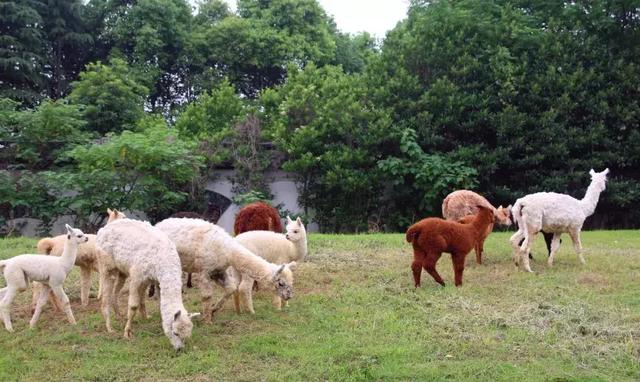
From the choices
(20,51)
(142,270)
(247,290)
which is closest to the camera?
(142,270)

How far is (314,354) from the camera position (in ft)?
19.4

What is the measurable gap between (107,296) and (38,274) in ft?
2.43

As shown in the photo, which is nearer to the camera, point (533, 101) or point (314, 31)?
point (533, 101)

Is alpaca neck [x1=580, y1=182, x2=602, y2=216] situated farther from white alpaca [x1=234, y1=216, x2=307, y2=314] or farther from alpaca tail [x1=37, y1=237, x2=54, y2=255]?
alpaca tail [x1=37, y1=237, x2=54, y2=255]

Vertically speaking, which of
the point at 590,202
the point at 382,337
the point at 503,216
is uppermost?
the point at 590,202

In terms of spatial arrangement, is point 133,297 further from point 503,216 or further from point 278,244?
point 503,216

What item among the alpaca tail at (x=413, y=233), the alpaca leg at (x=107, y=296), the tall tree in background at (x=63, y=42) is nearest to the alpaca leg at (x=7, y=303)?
the alpaca leg at (x=107, y=296)

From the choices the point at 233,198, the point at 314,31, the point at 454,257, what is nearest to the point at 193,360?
the point at 454,257

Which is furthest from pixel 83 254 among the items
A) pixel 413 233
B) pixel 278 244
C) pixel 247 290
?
pixel 413 233

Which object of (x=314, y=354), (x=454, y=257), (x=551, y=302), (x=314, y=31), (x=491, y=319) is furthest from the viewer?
(x=314, y=31)

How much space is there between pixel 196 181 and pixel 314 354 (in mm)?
13138

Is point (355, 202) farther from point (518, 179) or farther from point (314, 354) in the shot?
point (314, 354)

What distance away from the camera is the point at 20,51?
24.8 metres

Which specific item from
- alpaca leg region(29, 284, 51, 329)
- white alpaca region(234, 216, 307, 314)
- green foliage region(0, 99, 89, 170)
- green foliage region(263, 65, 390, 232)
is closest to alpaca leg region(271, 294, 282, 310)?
white alpaca region(234, 216, 307, 314)
